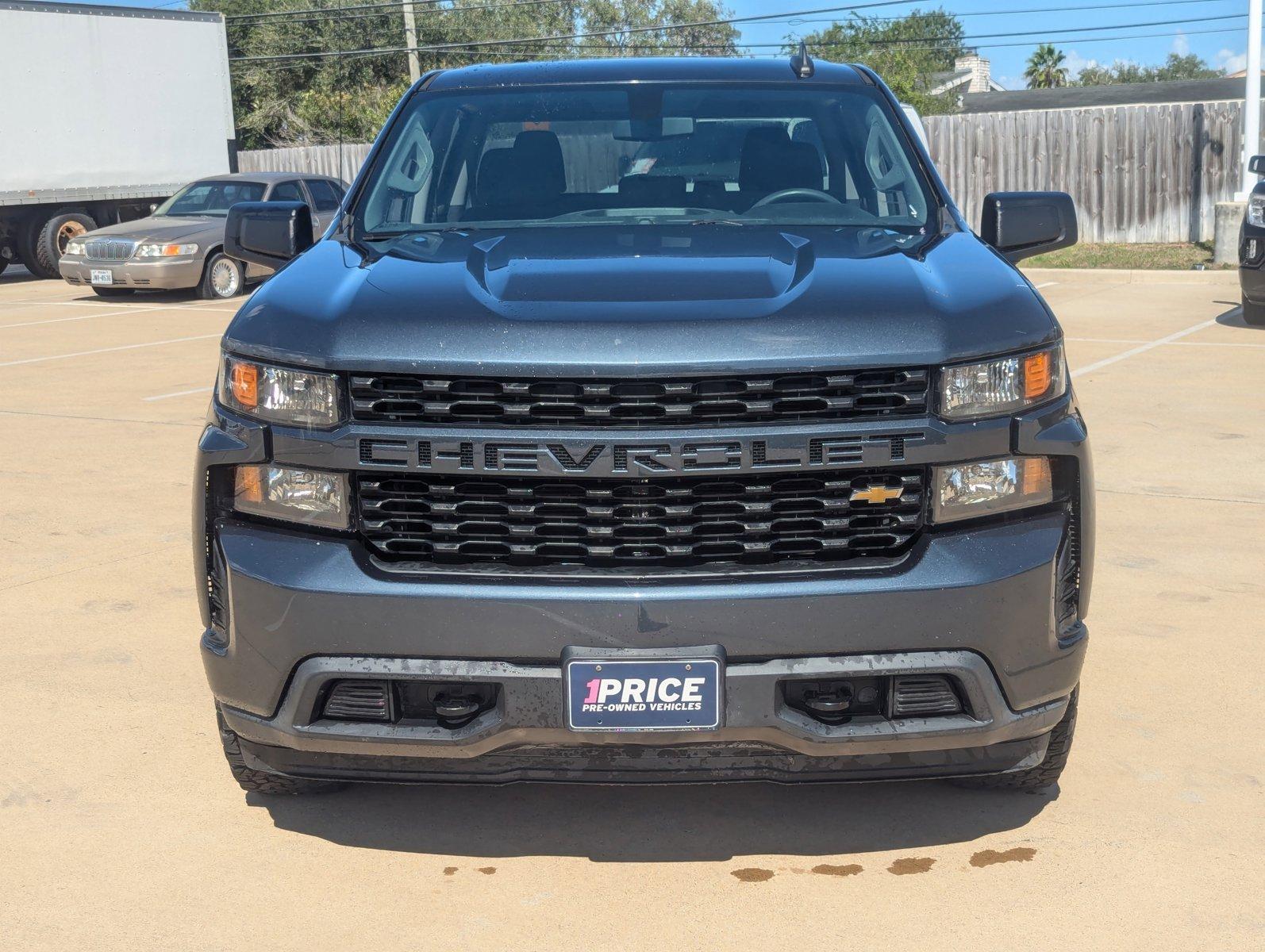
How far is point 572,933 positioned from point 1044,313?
166cm

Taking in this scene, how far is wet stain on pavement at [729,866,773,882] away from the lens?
3356 millimetres

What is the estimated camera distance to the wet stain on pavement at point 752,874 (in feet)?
11.0

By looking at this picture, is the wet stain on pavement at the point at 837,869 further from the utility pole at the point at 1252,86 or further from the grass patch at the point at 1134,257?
the utility pole at the point at 1252,86

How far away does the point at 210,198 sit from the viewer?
61.9 ft

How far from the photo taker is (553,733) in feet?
9.91

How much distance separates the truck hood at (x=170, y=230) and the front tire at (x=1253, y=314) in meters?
11.2

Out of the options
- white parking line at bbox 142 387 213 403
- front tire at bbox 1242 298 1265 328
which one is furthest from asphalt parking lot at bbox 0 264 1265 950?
front tire at bbox 1242 298 1265 328

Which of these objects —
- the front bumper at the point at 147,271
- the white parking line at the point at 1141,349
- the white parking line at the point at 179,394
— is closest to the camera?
the white parking line at the point at 179,394

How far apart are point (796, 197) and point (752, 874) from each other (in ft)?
6.37

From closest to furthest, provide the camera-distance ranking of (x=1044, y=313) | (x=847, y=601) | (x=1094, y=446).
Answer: (x=847, y=601), (x=1044, y=313), (x=1094, y=446)

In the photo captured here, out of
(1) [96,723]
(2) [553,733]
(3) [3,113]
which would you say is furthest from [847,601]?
(3) [3,113]

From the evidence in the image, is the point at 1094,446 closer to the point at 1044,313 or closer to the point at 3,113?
the point at 1044,313

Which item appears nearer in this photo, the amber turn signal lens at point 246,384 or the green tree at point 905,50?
the amber turn signal lens at point 246,384

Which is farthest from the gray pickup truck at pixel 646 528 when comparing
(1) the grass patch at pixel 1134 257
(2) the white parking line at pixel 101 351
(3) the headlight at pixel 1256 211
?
(1) the grass patch at pixel 1134 257
